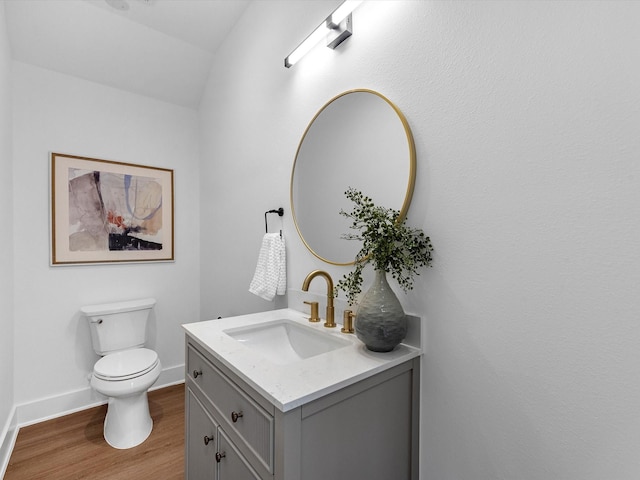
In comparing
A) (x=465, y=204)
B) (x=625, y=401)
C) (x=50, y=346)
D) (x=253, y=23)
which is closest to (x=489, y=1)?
(x=465, y=204)

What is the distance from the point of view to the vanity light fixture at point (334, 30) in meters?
1.18

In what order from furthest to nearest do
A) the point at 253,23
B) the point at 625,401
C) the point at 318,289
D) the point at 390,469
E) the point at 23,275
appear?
the point at 23,275
the point at 253,23
the point at 318,289
the point at 390,469
the point at 625,401

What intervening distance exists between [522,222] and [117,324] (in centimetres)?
251

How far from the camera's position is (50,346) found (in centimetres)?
218

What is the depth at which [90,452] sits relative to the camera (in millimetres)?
1819

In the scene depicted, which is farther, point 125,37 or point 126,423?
point 125,37

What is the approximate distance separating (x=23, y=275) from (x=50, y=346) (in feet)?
1.71

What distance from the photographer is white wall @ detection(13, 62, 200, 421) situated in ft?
6.81

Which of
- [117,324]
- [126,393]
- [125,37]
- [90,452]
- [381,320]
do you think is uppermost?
[125,37]

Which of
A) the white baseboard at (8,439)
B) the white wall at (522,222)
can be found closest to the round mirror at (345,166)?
the white wall at (522,222)

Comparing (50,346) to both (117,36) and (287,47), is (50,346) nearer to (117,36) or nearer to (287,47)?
(117,36)

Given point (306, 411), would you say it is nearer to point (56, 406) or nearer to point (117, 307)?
point (117, 307)

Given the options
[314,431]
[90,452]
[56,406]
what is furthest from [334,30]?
[56,406]

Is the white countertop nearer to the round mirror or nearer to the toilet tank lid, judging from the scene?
the round mirror
